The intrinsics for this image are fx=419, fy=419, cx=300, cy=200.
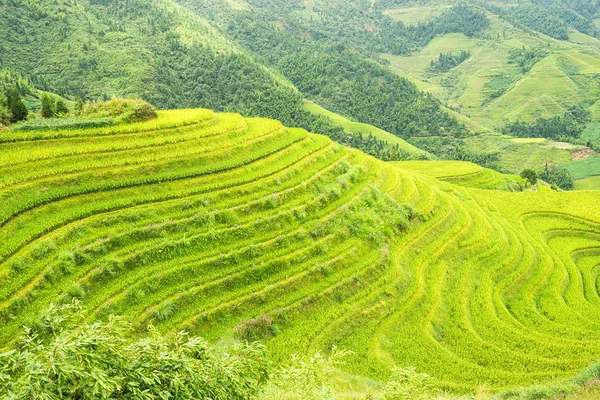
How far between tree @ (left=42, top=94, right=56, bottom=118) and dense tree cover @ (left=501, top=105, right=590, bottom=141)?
153 m

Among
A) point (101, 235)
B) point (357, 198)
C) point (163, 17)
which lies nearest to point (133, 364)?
point (101, 235)

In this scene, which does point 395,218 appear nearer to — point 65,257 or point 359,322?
point 359,322

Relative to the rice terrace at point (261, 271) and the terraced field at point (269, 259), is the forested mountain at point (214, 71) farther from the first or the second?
the terraced field at point (269, 259)

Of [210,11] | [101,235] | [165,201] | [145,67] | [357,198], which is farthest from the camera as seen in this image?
[210,11]

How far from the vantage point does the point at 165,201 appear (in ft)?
78.9

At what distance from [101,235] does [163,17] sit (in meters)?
129

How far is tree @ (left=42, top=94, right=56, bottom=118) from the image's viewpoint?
1088 inches

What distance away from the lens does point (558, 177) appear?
10419 cm

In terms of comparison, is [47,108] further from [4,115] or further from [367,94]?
[367,94]

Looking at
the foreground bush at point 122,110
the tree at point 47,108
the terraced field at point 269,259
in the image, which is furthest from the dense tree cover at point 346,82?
the tree at point 47,108

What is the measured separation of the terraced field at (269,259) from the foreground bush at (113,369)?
9.44 meters

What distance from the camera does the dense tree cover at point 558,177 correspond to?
337ft

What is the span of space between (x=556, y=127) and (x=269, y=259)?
153204 millimetres

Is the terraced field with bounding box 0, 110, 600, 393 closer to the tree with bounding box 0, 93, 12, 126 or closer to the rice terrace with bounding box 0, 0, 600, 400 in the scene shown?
the rice terrace with bounding box 0, 0, 600, 400
